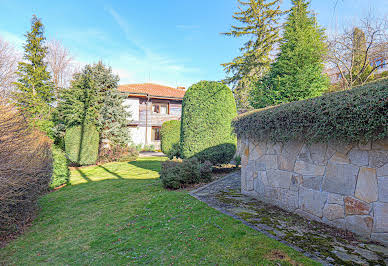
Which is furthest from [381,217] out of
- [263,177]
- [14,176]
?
[14,176]

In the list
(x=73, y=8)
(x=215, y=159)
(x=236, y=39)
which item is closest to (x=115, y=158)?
(x=215, y=159)

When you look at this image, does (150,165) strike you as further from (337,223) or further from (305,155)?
(337,223)

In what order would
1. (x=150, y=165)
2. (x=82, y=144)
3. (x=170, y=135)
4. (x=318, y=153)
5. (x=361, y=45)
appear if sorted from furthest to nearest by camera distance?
(x=170, y=135) < (x=82, y=144) < (x=150, y=165) < (x=361, y=45) < (x=318, y=153)

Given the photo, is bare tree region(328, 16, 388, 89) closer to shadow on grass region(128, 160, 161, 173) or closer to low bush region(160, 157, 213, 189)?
low bush region(160, 157, 213, 189)

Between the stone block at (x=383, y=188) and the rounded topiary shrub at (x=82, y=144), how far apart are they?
12.5m

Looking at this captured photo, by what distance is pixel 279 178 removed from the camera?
3.98 m

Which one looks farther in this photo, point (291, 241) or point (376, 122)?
point (291, 241)

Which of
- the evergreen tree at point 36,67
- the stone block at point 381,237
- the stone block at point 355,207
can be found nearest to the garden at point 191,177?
the stone block at point 355,207

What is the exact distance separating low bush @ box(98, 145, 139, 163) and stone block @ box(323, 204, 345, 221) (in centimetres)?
1134

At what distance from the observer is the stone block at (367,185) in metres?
2.51

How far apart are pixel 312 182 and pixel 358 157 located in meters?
0.83

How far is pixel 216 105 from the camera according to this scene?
24.7ft

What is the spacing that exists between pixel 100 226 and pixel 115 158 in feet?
30.9

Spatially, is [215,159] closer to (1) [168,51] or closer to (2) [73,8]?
(2) [73,8]
